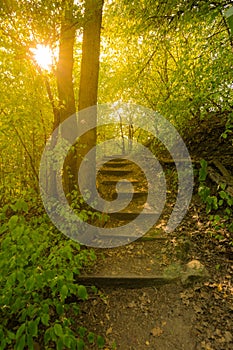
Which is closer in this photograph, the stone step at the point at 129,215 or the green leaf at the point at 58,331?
the green leaf at the point at 58,331

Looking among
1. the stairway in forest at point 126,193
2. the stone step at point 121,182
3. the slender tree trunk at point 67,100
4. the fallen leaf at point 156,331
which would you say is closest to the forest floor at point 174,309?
the fallen leaf at point 156,331

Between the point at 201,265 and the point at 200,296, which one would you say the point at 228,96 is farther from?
the point at 200,296

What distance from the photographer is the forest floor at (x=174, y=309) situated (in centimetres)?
296

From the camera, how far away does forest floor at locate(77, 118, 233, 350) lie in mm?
2957

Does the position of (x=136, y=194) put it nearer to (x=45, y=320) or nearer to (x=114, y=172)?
(x=114, y=172)

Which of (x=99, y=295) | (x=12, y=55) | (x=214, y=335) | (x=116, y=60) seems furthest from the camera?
(x=116, y=60)

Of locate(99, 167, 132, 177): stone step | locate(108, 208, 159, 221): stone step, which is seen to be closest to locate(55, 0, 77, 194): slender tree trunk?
locate(108, 208, 159, 221): stone step

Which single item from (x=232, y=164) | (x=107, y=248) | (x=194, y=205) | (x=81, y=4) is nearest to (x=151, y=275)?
(x=107, y=248)

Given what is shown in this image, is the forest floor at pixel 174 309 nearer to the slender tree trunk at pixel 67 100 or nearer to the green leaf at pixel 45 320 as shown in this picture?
the green leaf at pixel 45 320

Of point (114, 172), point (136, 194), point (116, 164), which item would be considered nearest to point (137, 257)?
point (136, 194)

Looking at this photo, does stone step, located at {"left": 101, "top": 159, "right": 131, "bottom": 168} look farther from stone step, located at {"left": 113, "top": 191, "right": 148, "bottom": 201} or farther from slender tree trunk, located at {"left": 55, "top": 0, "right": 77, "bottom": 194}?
slender tree trunk, located at {"left": 55, "top": 0, "right": 77, "bottom": 194}

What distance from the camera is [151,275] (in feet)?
12.3

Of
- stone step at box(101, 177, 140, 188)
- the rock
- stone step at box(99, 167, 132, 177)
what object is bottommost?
the rock

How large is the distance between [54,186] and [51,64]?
2380mm
